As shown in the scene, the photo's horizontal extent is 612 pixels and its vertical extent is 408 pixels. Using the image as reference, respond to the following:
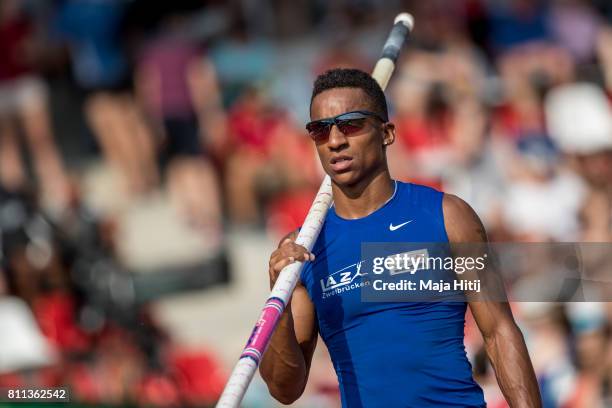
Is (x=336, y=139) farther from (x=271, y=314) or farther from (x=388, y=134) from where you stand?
(x=271, y=314)

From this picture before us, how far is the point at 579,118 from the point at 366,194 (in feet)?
21.4

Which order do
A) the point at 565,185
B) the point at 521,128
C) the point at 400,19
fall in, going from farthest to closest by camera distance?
the point at 521,128 → the point at 565,185 → the point at 400,19

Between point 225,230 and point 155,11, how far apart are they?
268cm

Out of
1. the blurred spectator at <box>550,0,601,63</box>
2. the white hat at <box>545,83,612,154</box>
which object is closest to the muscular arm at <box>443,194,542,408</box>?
the white hat at <box>545,83,612,154</box>

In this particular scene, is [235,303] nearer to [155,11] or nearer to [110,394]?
[110,394]

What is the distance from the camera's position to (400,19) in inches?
250

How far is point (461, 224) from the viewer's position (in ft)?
15.9

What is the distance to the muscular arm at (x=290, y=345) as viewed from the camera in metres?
4.88

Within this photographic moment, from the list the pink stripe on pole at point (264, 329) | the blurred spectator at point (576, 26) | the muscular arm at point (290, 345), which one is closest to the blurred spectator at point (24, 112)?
the blurred spectator at point (576, 26)

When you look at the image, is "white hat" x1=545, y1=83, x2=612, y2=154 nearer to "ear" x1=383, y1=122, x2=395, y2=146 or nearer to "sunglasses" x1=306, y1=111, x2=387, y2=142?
"ear" x1=383, y1=122, x2=395, y2=146

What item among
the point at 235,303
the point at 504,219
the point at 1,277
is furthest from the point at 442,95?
the point at 1,277

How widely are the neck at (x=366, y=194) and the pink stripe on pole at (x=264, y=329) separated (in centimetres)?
58

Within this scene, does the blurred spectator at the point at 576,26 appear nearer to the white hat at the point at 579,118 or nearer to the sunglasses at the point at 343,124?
the white hat at the point at 579,118

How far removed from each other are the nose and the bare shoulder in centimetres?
46
